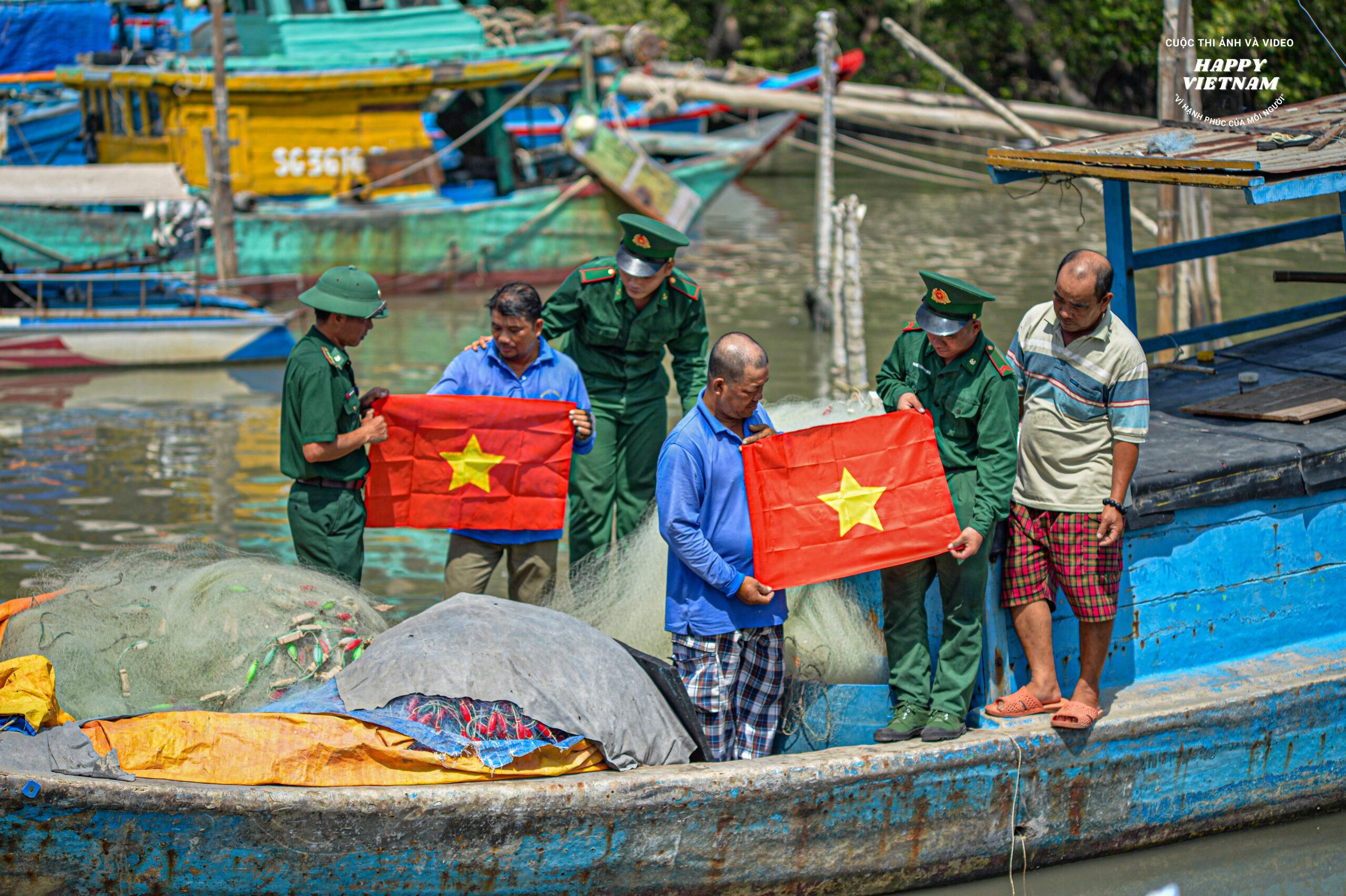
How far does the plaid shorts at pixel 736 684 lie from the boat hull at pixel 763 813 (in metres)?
0.17

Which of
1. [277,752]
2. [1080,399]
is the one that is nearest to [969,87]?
[1080,399]

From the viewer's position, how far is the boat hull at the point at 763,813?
13.0ft

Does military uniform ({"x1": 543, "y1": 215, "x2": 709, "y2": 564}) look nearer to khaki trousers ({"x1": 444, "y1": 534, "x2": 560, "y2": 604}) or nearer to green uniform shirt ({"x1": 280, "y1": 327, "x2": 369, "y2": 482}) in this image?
khaki trousers ({"x1": 444, "y1": 534, "x2": 560, "y2": 604})

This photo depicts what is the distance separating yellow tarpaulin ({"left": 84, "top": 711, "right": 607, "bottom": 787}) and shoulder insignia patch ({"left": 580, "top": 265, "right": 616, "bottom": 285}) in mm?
2435

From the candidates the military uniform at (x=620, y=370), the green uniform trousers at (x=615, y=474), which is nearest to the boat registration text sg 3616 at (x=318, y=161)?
the military uniform at (x=620, y=370)

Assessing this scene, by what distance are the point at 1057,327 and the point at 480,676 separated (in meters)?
2.33

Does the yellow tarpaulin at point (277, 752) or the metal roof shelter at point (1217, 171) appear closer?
the yellow tarpaulin at point (277, 752)

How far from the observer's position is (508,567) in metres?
5.74

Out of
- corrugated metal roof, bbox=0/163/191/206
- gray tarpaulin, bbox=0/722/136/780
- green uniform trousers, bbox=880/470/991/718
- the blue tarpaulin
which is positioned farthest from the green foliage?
gray tarpaulin, bbox=0/722/136/780

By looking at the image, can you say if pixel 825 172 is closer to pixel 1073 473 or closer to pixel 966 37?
pixel 1073 473

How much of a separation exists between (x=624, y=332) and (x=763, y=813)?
2463 millimetres

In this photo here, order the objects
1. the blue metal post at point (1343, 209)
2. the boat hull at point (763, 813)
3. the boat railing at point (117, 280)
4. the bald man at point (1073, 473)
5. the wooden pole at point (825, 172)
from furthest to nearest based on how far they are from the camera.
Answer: the wooden pole at point (825, 172) < the boat railing at point (117, 280) < the blue metal post at point (1343, 209) < the bald man at point (1073, 473) < the boat hull at point (763, 813)

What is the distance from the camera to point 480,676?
4.28 metres

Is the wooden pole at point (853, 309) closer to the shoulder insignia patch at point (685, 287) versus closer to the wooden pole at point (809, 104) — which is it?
the wooden pole at point (809, 104)
